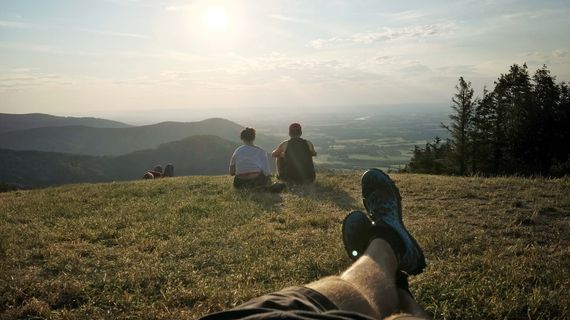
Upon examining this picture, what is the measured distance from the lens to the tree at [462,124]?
56.2 m

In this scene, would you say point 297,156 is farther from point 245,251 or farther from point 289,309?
point 289,309

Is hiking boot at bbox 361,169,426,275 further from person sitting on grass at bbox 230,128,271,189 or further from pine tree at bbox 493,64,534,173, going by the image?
pine tree at bbox 493,64,534,173

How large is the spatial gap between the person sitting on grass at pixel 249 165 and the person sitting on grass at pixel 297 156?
2.49 feet

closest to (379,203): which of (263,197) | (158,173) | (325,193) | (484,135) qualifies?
(263,197)

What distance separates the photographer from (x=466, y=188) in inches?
449

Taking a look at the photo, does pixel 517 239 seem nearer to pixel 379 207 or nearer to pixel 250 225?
pixel 379 207

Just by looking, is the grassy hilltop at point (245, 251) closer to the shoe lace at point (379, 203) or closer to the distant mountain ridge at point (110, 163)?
the shoe lace at point (379, 203)

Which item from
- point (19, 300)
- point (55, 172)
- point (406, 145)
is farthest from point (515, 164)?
point (55, 172)

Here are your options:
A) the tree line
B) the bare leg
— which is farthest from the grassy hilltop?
the tree line

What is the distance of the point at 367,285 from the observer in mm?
2771

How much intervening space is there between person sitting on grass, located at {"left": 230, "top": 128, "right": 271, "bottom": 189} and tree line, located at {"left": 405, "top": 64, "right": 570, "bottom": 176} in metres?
36.6

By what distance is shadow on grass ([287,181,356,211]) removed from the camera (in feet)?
34.3

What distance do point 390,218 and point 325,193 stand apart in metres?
7.66

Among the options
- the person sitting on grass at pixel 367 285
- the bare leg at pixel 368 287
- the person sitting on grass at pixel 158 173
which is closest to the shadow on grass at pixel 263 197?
the person sitting on grass at pixel 367 285
